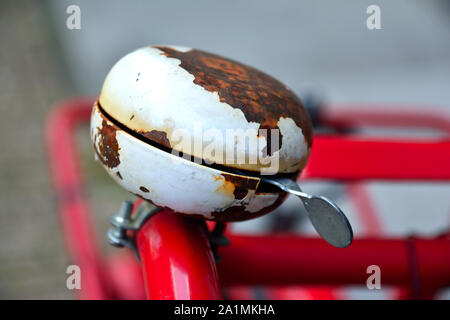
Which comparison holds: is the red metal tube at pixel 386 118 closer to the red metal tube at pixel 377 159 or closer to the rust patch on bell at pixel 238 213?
the red metal tube at pixel 377 159

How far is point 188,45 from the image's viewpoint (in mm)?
2664

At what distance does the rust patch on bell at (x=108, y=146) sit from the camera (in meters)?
0.44

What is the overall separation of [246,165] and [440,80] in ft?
6.54

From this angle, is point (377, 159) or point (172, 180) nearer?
point (172, 180)

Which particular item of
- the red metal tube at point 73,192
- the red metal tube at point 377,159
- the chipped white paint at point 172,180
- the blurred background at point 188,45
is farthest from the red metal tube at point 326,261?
the blurred background at point 188,45

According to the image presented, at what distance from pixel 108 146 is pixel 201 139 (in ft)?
0.27

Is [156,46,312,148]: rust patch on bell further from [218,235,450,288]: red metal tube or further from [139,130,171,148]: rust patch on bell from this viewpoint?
[218,235,450,288]: red metal tube

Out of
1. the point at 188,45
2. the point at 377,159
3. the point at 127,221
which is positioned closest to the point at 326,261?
the point at 377,159

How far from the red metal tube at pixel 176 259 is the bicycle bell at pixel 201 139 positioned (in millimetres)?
46

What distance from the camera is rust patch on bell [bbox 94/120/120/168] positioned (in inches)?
17.5

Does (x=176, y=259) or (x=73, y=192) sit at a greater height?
(x=176, y=259)

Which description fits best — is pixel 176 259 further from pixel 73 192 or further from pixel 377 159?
pixel 73 192
